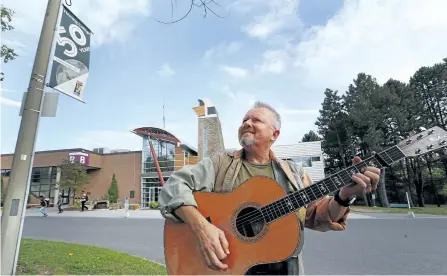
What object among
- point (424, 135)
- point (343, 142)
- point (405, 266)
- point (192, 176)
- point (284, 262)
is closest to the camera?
point (284, 262)

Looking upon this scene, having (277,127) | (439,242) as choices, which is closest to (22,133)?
(277,127)

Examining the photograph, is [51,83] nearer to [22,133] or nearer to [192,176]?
[22,133]

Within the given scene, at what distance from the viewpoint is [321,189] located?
5.77 ft

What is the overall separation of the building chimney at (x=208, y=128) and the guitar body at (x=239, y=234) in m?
10.7

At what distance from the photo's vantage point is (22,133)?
9.71ft

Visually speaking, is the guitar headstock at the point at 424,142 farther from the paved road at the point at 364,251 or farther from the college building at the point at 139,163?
the college building at the point at 139,163

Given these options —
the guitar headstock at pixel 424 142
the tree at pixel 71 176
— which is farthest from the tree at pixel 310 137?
the guitar headstock at pixel 424 142

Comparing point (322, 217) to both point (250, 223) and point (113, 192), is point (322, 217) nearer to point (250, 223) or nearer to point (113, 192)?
point (250, 223)

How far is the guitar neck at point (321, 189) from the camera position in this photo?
166 cm

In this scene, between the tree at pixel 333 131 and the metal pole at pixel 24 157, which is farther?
the tree at pixel 333 131

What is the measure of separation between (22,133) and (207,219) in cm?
251

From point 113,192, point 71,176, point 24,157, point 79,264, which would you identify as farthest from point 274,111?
point 113,192

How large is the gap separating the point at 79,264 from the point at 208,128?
12.0m

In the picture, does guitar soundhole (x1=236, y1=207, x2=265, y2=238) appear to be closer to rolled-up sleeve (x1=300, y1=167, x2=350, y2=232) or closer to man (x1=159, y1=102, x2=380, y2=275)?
man (x1=159, y1=102, x2=380, y2=275)
